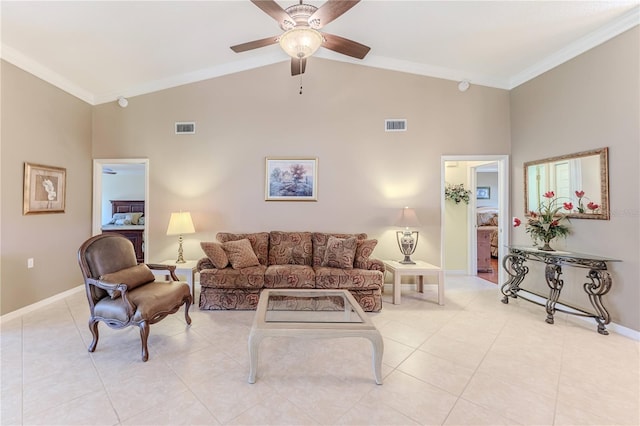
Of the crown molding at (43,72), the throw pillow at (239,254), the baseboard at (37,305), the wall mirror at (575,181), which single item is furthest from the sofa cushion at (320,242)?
the crown molding at (43,72)

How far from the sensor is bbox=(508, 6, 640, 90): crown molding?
2.78 meters

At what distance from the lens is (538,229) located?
3506 mm

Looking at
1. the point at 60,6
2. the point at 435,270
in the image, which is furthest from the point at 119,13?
the point at 435,270

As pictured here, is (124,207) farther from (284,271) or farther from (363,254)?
(363,254)

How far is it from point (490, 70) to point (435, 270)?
3.11 meters

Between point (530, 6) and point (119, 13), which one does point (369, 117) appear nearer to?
point (530, 6)

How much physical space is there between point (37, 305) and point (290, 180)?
3650mm

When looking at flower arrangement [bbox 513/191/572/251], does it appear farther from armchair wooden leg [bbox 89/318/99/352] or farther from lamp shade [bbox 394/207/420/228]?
armchair wooden leg [bbox 89/318/99/352]

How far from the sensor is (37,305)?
3.46m

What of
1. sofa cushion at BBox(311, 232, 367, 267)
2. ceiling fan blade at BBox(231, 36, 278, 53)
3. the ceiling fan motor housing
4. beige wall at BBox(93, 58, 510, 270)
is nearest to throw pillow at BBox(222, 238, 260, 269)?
beige wall at BBox(93, 58, 510, 270)

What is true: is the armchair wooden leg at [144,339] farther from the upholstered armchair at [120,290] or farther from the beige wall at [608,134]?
the beige wall at [608,134]

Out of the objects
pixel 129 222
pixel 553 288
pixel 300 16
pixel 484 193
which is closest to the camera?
pixel 300 16

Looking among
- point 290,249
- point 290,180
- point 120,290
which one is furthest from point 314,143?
point 120,290

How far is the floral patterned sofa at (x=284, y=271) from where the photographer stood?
11.2 ft
